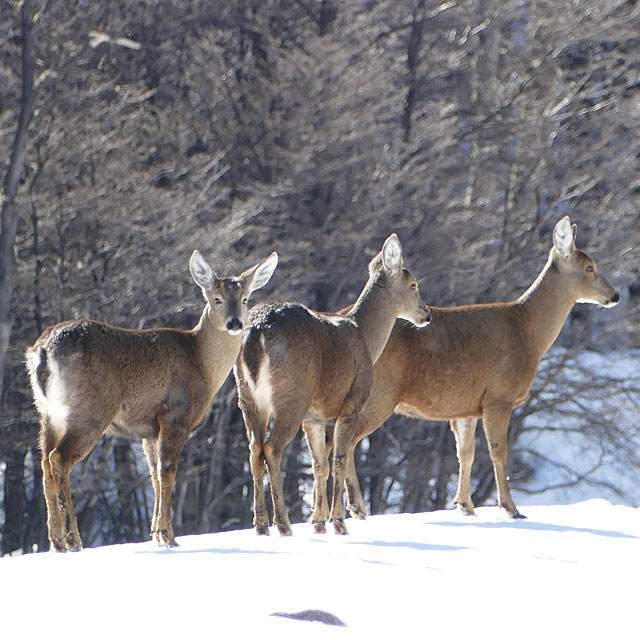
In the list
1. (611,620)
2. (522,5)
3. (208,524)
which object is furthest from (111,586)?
(522,5)

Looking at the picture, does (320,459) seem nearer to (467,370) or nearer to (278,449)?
(278,449)

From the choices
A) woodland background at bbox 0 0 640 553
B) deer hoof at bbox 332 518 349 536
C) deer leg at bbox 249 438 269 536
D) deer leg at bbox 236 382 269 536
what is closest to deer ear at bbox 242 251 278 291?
deer leg at bbox 236 382 269 536

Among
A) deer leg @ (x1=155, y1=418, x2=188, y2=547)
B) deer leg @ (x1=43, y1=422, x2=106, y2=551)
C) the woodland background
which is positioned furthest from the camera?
the woodland background

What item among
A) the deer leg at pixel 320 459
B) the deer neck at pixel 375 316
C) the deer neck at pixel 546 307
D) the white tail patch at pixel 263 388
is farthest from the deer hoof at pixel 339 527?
the deer neck at pixel 546 307

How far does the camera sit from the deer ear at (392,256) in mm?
10352

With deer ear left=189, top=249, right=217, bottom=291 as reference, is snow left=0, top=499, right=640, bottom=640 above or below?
below

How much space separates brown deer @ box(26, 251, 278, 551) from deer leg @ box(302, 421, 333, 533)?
52.7 inches

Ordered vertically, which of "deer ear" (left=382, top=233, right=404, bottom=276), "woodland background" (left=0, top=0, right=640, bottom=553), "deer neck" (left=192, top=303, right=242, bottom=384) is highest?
"woodland background" (left=0, top=0, right=640, bottom=553)

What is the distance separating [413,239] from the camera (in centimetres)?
2117

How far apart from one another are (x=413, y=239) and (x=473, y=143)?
321cm

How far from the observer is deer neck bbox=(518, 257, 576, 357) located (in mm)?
11695

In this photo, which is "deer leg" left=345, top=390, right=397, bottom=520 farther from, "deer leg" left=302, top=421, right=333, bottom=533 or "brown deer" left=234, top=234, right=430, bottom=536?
"brown deer" left=234, top=234, right=430, bottom=536

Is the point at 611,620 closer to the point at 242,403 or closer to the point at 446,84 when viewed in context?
the point at 242,403

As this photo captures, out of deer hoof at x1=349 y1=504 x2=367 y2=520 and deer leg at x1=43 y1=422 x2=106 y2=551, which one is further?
deer hoof at x1=349 y1=504 x2=367 y2=520
